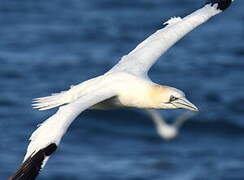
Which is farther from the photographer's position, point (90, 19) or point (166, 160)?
point (90, 19)

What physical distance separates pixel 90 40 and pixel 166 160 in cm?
656

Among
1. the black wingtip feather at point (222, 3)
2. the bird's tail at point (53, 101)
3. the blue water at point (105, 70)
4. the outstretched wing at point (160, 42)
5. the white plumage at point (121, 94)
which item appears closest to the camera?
the white plumage at point (121, 94)

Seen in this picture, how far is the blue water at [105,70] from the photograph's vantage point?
25.1 meters

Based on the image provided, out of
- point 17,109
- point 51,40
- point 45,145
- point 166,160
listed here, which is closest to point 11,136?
point 17,109

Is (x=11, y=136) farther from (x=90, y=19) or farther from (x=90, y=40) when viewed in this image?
(x=90, y=19)

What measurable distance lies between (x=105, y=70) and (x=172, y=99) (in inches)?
564

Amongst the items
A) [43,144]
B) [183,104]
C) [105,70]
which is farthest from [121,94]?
[105,70]

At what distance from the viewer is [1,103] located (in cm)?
2723

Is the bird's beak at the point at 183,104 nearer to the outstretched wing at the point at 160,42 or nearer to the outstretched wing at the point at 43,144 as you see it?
the outstretched wing at the point at 160,42

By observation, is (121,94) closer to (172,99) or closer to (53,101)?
(172,99)

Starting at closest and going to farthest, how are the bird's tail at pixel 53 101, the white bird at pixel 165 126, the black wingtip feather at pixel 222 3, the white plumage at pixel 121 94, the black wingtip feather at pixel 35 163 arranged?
the black wingtip feather at pixel 35 163
the white plumage at pixel 121 94
the bird's tail at pixel 53 101
the black wingtip feather at pixel 222 3
the white bird at pixel 165 126

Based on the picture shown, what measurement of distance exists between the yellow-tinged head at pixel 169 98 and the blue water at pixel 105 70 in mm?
10020

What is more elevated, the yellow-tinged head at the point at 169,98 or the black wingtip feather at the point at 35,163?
the yellow-tinged head at the point at 169,98

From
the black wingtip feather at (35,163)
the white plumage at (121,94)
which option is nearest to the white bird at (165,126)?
the white plumage at (121,94)
